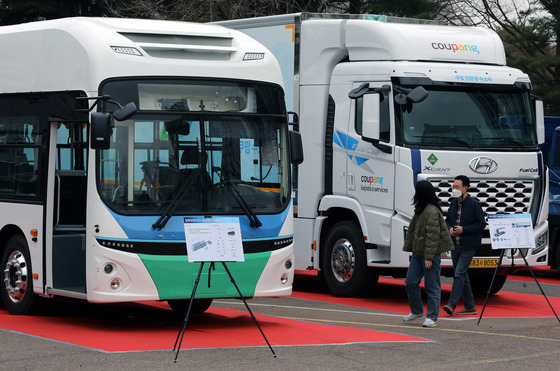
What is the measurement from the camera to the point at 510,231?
14344mm

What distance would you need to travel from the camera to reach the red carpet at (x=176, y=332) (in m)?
11.5

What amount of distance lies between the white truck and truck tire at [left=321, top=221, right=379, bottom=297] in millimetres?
15

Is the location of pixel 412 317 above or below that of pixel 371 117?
below

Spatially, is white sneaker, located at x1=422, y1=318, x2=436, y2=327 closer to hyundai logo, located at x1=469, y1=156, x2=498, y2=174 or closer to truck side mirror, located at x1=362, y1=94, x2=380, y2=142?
hyundai logo, located at x1=469, y1=156, x2=498, y2=174

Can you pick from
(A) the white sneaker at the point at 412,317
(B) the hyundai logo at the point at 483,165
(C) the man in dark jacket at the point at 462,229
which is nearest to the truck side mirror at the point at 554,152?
(B) the hyundai logo at the point at 483,165

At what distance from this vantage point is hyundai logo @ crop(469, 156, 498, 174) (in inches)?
609

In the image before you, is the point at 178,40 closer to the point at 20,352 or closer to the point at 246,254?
the point at 246,254

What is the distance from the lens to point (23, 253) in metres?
13.4

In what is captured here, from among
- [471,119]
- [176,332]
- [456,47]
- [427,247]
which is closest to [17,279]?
[176,332]

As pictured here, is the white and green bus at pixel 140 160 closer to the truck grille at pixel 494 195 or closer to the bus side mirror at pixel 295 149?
the bus side mirror at pixel 295 149

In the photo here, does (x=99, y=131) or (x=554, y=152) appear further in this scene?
(x=554, y=152)

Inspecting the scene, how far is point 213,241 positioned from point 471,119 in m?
5.71

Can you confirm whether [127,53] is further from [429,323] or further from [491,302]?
[491,302]

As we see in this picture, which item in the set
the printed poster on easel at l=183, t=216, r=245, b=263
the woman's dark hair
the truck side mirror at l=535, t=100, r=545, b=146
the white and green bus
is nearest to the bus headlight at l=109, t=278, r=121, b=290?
the white and green bus
